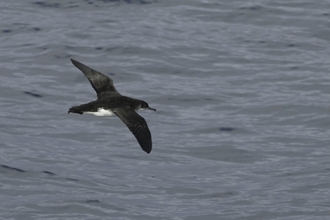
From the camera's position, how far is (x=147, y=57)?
841 inches

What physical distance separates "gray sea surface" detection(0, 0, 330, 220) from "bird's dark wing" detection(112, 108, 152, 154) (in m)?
2.19

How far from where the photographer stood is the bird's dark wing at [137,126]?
12.8 metres

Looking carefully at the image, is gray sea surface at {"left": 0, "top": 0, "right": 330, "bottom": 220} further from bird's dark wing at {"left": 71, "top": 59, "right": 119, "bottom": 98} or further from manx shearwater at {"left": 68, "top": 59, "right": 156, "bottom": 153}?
manx shearwater at {"left": 68, "top": 59, "right": 156, "bottom": 153}

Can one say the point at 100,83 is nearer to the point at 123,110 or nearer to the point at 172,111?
the point at 123,110

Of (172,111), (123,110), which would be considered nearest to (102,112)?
(123,110)

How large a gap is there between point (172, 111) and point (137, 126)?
5.67 m

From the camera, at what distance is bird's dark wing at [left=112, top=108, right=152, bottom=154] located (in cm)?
1282

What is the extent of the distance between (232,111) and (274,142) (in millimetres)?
1398

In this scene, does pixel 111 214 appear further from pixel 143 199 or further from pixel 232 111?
pixel 232 111

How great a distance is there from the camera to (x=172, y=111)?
61.6 ft

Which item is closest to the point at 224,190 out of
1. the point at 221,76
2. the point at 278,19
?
the point at 221,76

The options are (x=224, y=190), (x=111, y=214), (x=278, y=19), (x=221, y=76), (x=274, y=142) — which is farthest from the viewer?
(x=278, y=19)

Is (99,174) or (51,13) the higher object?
(51,13)

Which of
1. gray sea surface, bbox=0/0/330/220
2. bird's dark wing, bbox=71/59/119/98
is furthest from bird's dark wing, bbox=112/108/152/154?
gray sea surface, bbox=0/0/330/220
